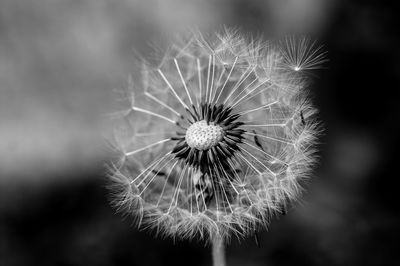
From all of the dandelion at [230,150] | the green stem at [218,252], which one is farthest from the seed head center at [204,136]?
the green stem at [218,252]

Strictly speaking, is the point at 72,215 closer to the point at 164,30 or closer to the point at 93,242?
the point at 93,242

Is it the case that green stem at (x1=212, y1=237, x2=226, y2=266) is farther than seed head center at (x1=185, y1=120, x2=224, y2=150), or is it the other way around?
green stem at (x1=212, y1=237, x2=226, y2=266)

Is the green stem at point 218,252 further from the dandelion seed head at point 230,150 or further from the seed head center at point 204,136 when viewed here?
the seed head center at point 204,136

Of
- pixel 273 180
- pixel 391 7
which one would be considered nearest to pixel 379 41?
pixel 391 7

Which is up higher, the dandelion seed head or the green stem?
the dandelion seed head

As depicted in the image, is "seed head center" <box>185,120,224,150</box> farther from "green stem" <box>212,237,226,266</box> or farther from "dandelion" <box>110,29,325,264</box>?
"green stem" <box>212,237,226,266</box>

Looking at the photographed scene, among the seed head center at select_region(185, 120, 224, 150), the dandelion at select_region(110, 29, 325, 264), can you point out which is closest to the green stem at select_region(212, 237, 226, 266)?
the dandelion at select_region(110, 29, 325, 264)

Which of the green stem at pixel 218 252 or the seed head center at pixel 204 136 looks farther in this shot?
the green stem at pixel 218 252
